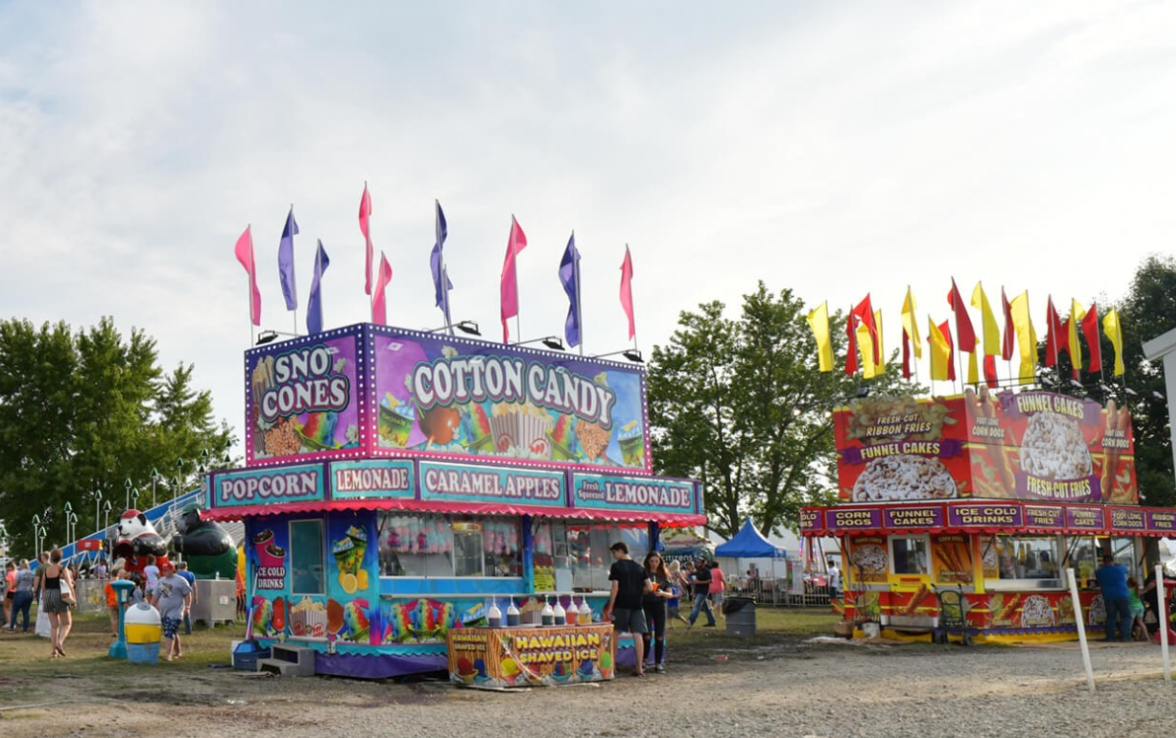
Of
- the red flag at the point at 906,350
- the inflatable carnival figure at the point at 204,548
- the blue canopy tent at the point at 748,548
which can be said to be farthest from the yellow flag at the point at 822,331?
the inflatable carnival figure at the point at 204,548

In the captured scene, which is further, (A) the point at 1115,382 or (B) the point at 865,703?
(A) the point at 1115,382

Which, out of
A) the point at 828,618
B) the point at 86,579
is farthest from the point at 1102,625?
the point at 86,579

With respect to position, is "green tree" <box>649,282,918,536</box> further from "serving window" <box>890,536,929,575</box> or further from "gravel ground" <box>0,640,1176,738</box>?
"gravel ground" <box>0,640,1176,738</box>

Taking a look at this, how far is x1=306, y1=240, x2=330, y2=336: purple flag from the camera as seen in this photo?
736 inches

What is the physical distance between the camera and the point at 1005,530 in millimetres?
21156

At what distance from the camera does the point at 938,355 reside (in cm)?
2547

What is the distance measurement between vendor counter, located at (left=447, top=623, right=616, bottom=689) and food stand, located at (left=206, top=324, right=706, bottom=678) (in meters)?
0.16

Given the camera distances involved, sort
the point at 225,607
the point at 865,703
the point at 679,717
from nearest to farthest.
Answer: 1. the point at 679,717
2. the point at 865,703
3. the point at 225,607

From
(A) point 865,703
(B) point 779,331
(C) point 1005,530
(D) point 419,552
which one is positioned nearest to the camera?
(A) point 865,703

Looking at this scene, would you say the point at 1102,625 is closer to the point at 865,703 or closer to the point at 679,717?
the point at 865,703

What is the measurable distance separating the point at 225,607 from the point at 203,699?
13148 millimetres

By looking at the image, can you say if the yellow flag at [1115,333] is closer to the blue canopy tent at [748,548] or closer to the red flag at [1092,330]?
the red flag at [1092,330]

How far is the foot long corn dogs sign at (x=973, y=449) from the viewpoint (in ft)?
72.8

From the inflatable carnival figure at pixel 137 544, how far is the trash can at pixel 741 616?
11.7m
